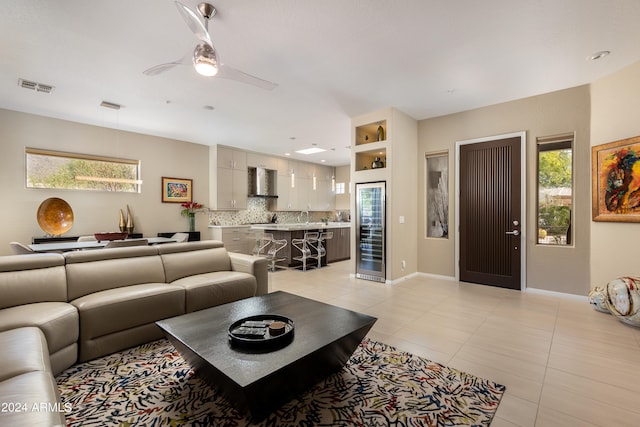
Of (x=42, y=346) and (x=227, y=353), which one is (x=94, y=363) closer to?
(x=42, y=346)

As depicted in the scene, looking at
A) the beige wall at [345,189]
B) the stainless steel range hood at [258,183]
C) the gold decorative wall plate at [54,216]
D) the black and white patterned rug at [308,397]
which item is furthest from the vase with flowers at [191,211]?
the beige wall at [345,189]

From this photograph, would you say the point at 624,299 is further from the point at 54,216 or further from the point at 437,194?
the point at 54,216

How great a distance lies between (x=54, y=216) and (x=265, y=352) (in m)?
5.26

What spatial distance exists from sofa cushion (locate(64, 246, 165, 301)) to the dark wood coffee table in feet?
3.97

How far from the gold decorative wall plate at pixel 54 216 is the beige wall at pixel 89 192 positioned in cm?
43

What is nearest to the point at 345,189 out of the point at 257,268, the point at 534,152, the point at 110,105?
the point at 534,152

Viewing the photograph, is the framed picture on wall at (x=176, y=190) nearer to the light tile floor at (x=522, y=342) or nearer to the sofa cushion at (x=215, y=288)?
the light tile floor at (x=522, y=342)

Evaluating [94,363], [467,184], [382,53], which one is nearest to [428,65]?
[382,53]

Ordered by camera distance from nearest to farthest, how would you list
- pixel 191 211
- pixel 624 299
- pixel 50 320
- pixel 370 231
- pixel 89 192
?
pixel 50 320 → pixel 624 299 → pixel 370 231 → pixel 89 192 → pixel 191 211

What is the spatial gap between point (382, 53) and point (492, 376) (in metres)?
3.20

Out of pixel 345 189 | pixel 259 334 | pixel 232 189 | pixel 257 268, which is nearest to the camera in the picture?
pixel 259 334

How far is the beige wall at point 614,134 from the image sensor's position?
3.40 metres

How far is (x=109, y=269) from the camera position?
2.92m

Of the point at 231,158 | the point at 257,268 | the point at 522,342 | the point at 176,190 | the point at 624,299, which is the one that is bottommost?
the point at 522,342
